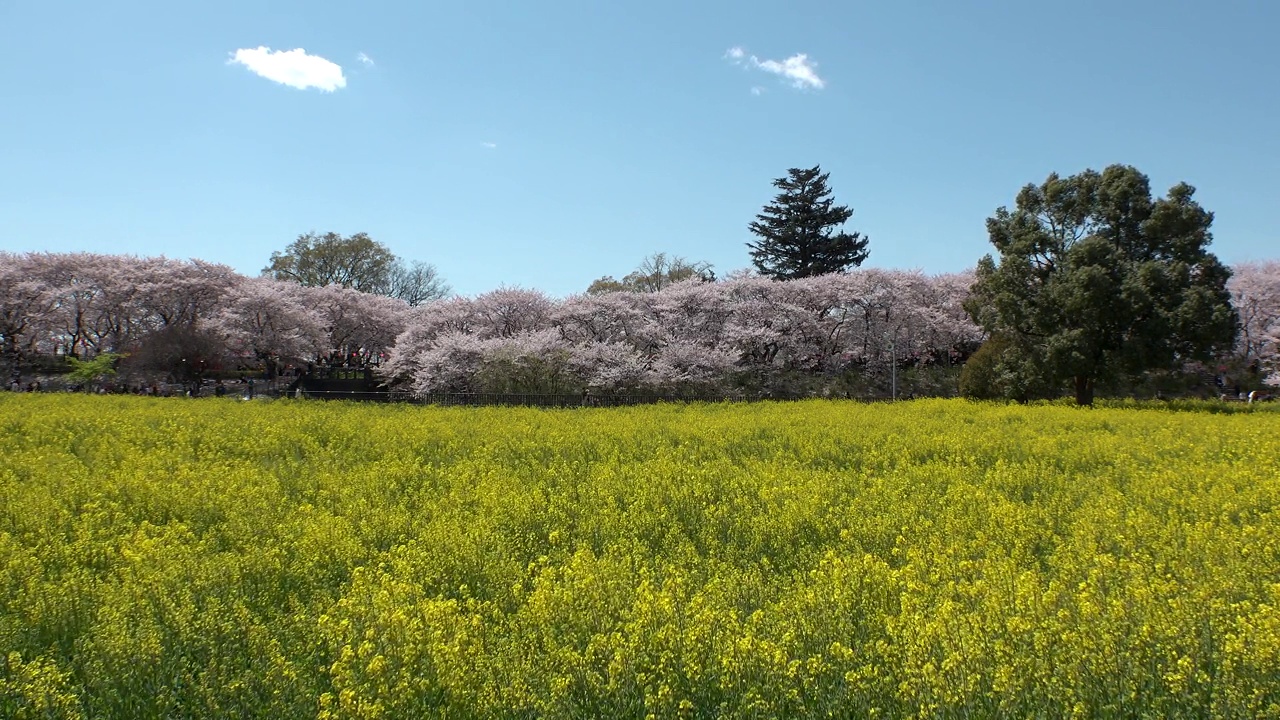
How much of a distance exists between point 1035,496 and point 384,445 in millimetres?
8750

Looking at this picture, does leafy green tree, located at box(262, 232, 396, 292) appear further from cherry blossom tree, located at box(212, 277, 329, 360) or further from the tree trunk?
the tree trunk

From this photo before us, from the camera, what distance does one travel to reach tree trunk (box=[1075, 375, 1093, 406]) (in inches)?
974

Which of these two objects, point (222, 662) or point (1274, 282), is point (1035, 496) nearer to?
point (222, 662)

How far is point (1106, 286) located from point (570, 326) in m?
20.5

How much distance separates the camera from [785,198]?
4856 cm

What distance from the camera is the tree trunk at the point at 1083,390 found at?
2475cm

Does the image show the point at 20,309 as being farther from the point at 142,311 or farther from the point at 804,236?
the point at 804,236

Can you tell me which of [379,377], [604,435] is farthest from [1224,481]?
[379,377]

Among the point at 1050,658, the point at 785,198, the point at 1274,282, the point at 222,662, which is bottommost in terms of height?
the point at 222,662

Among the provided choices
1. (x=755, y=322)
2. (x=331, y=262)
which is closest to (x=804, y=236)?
(x=755, y=322)

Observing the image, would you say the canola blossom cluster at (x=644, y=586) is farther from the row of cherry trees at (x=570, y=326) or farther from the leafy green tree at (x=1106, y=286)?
the row of cherry trees at (x=570, y=326)

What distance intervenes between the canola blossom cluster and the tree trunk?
15.9 m

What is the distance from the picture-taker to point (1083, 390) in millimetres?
24938

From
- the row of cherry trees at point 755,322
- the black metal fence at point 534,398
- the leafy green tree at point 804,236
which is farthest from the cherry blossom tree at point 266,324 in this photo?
the leafy green tree at point 804,236
